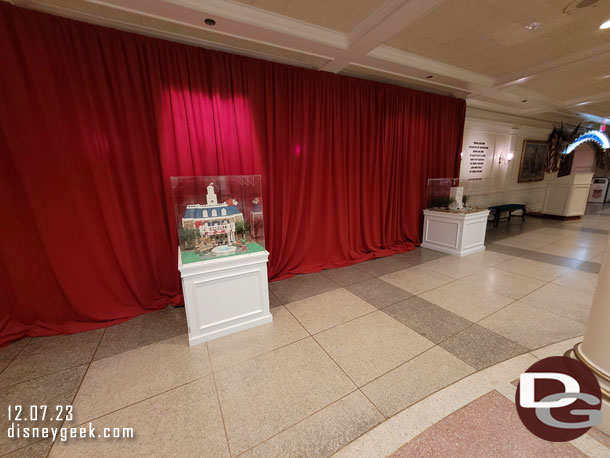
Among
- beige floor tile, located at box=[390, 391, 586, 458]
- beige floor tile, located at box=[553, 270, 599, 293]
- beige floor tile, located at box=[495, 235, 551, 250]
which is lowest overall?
beige floor tile, located at box=[495, 235, 551, 250]

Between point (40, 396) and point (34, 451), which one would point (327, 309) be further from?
point (40, 396)

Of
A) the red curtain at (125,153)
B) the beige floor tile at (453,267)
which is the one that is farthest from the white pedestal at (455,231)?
the red curtain at (125,153)

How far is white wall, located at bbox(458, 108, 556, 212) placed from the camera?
19.7 feet

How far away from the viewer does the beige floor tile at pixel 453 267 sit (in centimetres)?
358

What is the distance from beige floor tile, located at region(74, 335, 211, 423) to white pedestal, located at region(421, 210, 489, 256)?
4.35m

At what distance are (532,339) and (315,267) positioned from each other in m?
2.53

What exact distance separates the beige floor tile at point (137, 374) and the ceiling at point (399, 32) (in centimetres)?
296

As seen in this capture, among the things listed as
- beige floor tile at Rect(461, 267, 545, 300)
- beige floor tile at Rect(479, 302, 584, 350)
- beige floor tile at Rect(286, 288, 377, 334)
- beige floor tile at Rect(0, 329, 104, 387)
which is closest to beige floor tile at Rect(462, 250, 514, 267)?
beige floor tile at Rect(461, 267, 545, 300)

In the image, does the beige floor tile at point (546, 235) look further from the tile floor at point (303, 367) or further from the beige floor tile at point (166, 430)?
the beige floor tile at point (166, 430)

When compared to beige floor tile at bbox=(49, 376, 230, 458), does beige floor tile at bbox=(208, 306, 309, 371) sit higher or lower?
lower

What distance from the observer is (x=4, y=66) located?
2.01m

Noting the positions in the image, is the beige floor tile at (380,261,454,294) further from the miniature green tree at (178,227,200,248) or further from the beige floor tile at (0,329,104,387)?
the beige floor tile at (0,329,104,387)

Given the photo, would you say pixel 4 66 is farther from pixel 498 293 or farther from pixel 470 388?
pixel 498 293

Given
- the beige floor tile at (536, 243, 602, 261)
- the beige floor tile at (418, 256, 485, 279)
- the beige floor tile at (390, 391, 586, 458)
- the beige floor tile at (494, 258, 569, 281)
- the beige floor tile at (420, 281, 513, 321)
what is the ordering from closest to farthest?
the beige floor tile at (390, 391, 586, 458) < the beige floor tile at (420, 281, 513, 321) < the beige floor tile at (494, 258, 569, 281) < the beige floor tile at (418, 256, 485, 279) < the beige floor tile at (536, 243, 602, 261)
